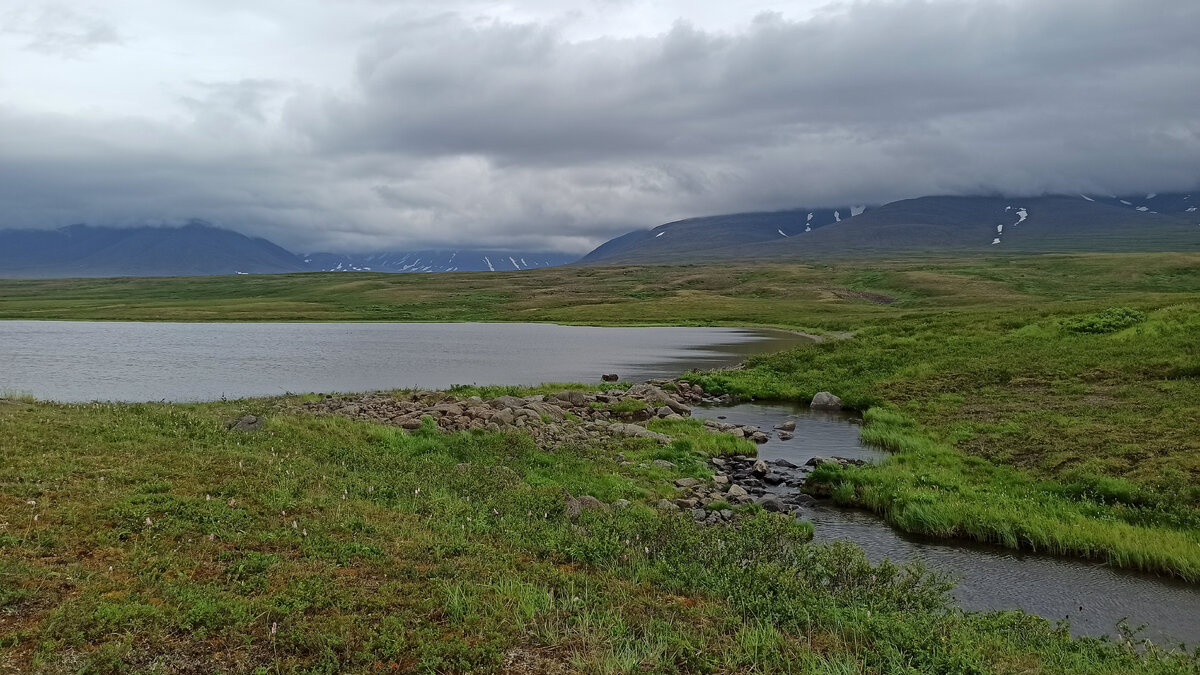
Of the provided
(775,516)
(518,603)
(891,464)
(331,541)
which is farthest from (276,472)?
Result: (891,464)

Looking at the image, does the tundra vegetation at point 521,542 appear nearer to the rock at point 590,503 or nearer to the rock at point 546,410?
the rock at point 590,503

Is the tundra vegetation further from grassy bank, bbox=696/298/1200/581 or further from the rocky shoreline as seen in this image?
the rocky shoreline

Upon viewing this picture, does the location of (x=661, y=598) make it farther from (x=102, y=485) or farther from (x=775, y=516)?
(x=102, y=485)

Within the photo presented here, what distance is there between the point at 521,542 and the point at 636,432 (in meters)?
16.5

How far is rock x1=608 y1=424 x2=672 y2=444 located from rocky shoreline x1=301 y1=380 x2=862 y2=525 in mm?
41

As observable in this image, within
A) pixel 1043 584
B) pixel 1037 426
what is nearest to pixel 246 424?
pixel 1043 584

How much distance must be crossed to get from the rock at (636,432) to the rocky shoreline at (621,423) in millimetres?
41

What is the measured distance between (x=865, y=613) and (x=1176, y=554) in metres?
10.2

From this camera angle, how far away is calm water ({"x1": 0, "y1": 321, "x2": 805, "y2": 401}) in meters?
45.8

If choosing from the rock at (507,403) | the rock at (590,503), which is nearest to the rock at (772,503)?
the rock at (590,503)

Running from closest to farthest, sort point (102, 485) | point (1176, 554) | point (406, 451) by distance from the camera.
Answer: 1. point (102, 485)
2. point (1176, 554)
3. point (406, 451)

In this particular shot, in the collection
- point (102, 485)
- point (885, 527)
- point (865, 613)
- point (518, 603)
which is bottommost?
point (885, 527)

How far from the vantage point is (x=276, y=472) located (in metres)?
16.6

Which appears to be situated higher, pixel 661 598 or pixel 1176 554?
pixel 661 598
